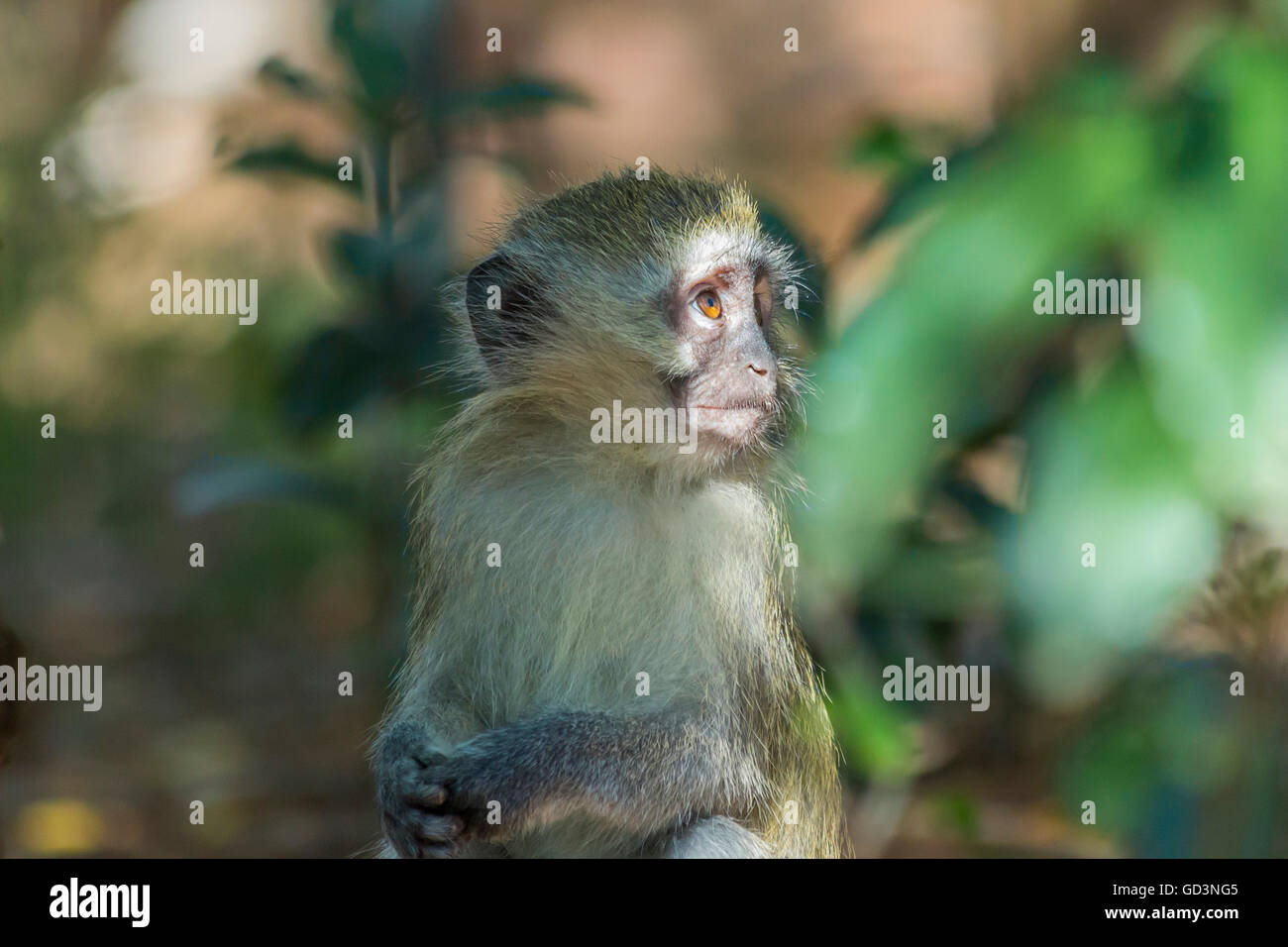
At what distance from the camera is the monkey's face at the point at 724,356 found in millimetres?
2830

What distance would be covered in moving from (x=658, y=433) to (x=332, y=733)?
4736 mm

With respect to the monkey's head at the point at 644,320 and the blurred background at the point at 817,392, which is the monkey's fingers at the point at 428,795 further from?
the blurred background at the point at 817,392

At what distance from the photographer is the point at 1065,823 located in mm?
5043

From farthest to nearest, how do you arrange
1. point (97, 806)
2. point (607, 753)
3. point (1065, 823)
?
point (97, 806), point (1065, 823), point (607, 753)

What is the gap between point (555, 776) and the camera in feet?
8.85

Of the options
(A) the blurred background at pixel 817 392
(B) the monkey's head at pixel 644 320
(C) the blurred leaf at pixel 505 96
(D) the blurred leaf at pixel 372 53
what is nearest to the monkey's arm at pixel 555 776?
(B) the monkey's head at pixel 644 320

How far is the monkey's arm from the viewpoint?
2652 millimetres

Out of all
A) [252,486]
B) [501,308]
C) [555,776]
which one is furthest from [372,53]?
[555,776]

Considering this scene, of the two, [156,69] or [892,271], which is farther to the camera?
[156,69]

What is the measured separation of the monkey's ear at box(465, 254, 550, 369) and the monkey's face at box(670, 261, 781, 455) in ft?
1.29

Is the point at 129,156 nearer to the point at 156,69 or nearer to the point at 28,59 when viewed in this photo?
the point at 156,69

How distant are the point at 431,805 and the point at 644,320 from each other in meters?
1.17

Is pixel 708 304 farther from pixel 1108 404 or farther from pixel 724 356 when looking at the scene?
pixel 1108 404

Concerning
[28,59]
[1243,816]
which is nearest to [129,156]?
[28,59]
